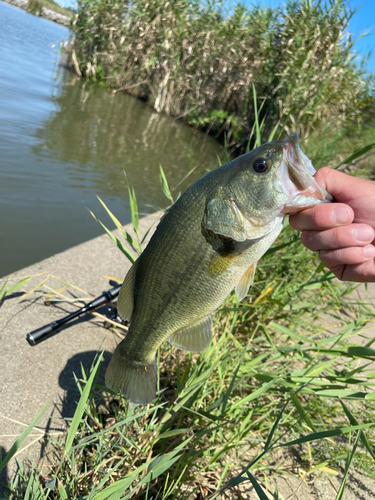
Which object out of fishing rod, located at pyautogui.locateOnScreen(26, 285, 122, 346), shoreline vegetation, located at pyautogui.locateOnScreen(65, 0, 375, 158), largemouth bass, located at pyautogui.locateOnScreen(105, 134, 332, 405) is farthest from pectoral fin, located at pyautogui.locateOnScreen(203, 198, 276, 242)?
shoreline vegetation, located at pyautogui.locateOnScreen(65, 0, 375, 158)

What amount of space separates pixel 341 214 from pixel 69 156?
6.57 metres

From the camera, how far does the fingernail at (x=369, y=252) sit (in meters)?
1.62

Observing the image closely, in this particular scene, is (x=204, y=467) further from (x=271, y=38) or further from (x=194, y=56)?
(x=194, y=56)

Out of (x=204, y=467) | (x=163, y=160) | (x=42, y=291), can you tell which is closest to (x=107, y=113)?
(x=163, y=160)

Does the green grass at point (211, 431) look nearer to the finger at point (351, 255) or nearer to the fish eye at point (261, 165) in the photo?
the finger at point (351, 255)

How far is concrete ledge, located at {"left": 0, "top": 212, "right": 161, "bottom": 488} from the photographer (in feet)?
6.50

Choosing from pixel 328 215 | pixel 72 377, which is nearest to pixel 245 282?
pixel 328 215

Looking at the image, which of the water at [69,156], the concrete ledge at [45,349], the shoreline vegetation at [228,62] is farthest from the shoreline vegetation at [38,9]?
the concrete ledge at [45,349]

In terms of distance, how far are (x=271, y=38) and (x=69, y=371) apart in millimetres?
11385

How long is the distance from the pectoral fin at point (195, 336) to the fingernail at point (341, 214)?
677mm

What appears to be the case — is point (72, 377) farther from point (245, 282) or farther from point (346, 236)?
point (346, 236)

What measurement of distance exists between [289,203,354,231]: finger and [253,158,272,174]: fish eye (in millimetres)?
302

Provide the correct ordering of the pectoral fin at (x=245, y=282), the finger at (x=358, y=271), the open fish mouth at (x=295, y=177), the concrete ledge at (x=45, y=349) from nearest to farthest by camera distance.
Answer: the open fish mouth at (x=295, y=177) → the pectoral fin at (x=245, y=282) → the finger at (x=358, y=271) → the concrete ledge at (x=45, y=349)

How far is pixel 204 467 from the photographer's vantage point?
1817 mm
